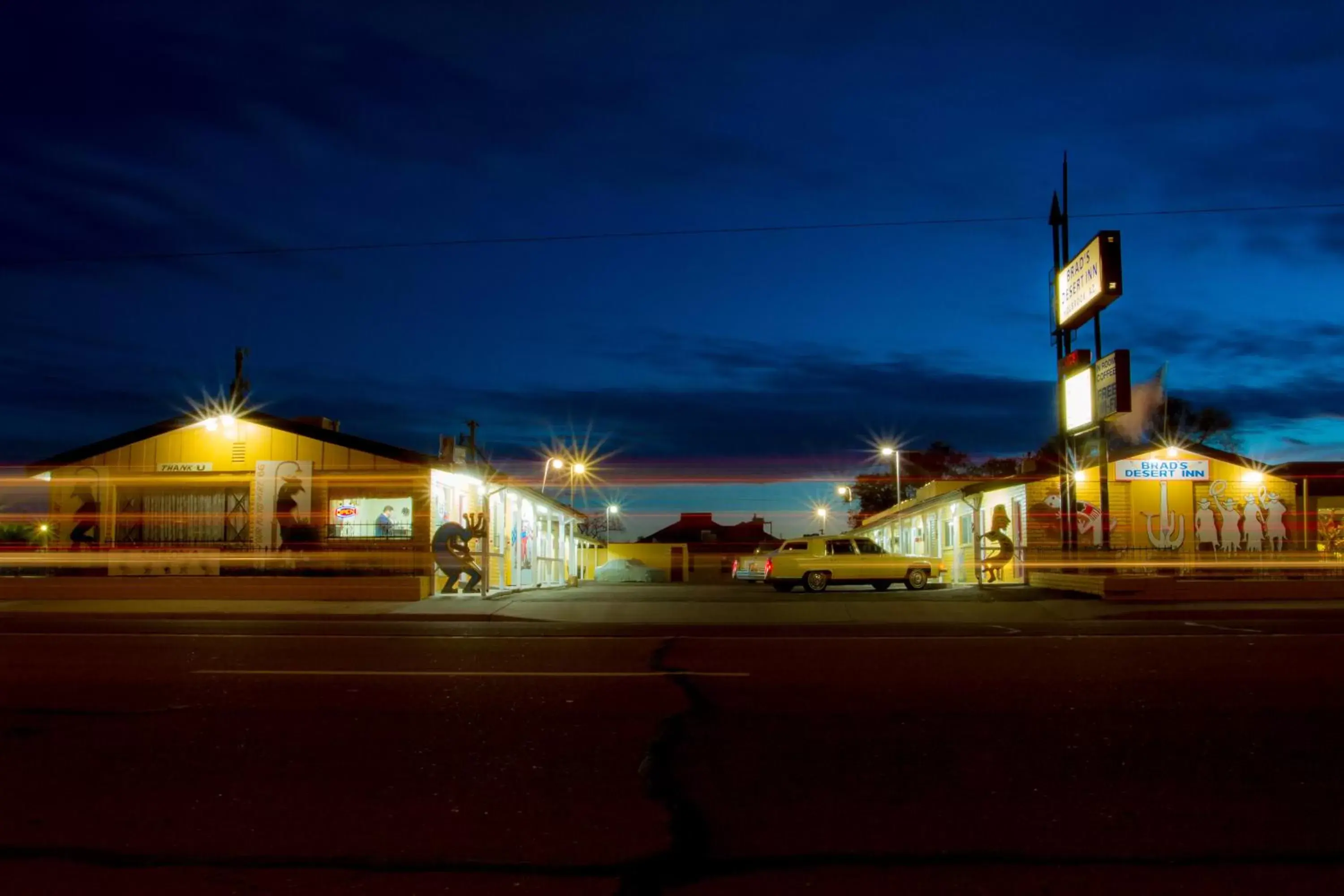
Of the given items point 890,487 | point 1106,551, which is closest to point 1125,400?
point 1106,551

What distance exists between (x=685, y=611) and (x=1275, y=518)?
18522 millimetres

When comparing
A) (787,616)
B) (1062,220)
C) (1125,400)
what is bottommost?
(787,616)

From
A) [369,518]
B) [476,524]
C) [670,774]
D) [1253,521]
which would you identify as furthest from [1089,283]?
[670,774]

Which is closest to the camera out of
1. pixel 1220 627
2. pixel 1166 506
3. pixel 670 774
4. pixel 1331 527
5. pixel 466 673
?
pixel 670 774

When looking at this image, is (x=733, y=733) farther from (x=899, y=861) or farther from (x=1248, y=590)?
(x=1248, y=590)

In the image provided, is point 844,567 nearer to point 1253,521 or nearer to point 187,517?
point 1253,521

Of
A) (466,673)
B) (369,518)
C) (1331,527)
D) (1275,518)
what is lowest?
(466,673)

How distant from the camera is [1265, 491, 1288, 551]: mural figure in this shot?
3078 centimetres

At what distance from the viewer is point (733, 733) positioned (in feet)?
24.4

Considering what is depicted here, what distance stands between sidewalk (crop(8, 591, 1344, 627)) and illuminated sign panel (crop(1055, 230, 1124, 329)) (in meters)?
6.40

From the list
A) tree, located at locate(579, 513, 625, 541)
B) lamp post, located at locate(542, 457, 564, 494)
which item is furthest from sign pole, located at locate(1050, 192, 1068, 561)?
tree, located at locate(579, 513, 625, 541)

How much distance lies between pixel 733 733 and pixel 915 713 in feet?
4.53

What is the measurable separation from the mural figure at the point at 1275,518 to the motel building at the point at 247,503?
19.6 metres

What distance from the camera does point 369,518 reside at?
987 inches
